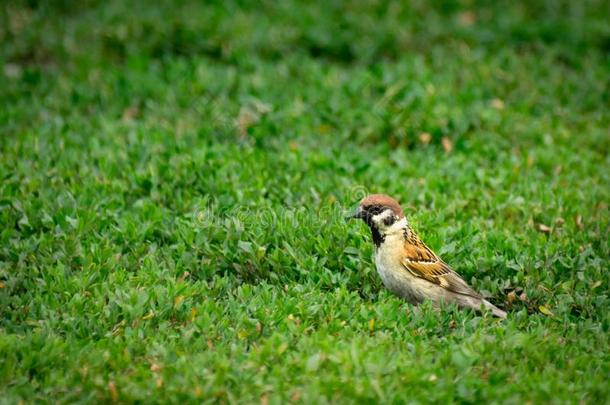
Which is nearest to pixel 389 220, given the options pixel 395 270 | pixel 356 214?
pixel 356 214

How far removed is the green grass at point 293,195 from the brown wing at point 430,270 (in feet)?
0.80

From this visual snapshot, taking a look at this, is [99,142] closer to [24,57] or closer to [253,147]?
[253,147]

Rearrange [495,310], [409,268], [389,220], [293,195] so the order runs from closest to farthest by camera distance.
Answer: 1. [495,310]
2. [409,268]
3. [389,220]
4. [293,195]

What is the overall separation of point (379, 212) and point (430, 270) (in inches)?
22.6

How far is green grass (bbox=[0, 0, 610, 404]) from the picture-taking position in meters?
5.54

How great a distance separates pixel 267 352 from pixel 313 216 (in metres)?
2.00

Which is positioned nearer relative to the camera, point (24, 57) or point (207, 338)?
point (207, 338)

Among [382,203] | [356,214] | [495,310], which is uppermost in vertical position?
[382,203]

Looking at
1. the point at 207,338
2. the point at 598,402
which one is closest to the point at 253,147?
the point at 207,338

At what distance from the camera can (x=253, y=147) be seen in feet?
29.9

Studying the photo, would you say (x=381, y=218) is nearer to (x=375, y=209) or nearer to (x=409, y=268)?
(x=375, y=209)

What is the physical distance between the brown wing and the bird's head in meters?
0.19

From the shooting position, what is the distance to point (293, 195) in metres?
8.02

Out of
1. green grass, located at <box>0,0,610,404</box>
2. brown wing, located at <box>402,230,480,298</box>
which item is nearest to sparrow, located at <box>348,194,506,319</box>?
brown wing, located at <box>402,230,480,298</box>
